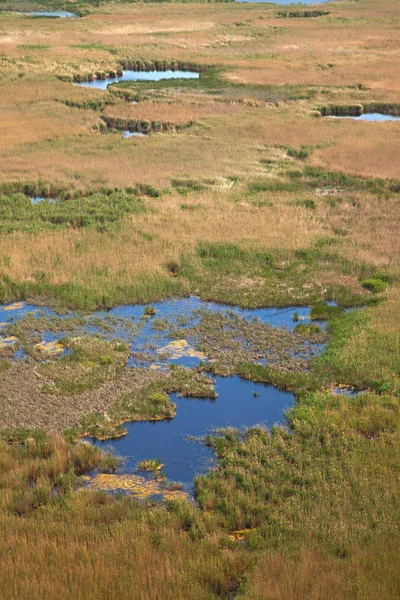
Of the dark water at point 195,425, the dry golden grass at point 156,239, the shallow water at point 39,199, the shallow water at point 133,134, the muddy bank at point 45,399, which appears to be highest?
the shallow water at point 133,134

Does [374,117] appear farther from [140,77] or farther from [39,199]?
[39,199]

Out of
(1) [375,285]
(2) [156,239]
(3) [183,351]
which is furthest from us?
(2) [156,239]

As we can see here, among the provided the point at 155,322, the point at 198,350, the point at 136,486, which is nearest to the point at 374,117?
the point at 155,322

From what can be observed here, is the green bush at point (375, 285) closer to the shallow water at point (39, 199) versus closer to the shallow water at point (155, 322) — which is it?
the shallow water at point (155, 322)

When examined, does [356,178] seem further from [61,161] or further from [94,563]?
[94,563]

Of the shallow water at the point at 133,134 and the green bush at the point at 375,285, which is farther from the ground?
the shallow water at the point at 133,134

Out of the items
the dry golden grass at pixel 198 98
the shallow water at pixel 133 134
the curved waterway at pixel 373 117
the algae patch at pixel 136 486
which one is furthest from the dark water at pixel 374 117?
the algae patch at pixel 136 486
